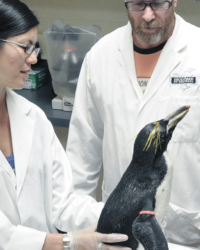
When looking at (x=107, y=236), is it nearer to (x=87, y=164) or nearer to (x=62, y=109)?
(x=87, y=164)

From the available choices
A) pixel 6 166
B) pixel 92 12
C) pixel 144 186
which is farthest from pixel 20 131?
pixel 92 12

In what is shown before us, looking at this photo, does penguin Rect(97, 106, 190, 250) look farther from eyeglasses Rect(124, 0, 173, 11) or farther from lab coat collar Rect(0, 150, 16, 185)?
eyeglasses Rect(124, 0, 173, 11)

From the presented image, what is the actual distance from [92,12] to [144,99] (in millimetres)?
1493

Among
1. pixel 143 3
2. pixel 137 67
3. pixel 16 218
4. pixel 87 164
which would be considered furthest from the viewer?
pixel 87 164

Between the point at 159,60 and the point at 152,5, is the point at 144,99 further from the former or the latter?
the point at 152,5

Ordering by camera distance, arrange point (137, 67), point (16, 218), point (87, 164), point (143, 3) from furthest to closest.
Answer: point (87, 164)
point (137, 67)
point (143, 3)
point (16, 218)

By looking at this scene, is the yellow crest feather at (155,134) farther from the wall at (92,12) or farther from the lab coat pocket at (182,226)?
the wall at (92,12)

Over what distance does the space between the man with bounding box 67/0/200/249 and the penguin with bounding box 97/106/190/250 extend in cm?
28

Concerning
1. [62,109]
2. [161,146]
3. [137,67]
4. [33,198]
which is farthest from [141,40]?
[62,109]

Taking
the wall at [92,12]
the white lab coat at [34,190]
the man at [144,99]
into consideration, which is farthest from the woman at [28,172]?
the wall at [92,12]

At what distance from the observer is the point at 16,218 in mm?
1129

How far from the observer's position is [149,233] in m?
0.87

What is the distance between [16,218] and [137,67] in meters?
0.68

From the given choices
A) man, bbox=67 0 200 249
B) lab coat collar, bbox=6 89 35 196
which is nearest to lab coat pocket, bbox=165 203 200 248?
man, bbox=67 0 200 249
